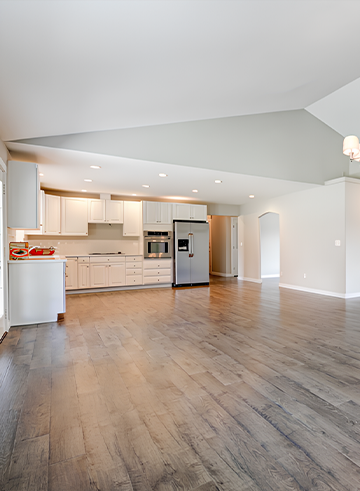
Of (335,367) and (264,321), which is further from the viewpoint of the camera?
(264,321)

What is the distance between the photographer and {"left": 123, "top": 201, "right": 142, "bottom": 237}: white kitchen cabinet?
7008 millimetres

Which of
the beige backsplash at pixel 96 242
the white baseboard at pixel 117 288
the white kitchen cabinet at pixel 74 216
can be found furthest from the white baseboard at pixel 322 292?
the white kitchen cabinet at pixel 74 216

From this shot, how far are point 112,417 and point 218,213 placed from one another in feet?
24.5

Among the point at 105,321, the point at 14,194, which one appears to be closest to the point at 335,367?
the point at 105,321

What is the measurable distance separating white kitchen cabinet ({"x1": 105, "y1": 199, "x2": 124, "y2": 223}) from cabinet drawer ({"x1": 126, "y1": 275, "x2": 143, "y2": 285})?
1.46 meters

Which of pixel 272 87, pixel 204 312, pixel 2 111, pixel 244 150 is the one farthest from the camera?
pixel 244 150

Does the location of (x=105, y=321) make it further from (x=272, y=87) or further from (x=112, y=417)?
(x=272, y=87)

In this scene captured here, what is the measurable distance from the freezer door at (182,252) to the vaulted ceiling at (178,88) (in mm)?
1574

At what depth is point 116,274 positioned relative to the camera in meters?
6.71

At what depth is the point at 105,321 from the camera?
3916mm

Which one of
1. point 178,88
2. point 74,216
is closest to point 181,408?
point 178,88

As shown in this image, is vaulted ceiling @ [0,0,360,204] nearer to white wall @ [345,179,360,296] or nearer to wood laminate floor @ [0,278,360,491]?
white wall @ [345,179,360,296]

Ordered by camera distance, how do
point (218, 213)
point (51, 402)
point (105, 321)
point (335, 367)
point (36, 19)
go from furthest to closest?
point (218, 213) → point (105, 321) → point (335, 367) → point (51, 402) → point (36, 19)

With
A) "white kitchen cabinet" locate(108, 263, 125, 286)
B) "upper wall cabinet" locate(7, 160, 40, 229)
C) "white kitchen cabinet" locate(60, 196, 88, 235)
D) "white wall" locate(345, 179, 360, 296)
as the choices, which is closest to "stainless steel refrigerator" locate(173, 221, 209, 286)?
"white kitchen cabinet" locate(108, 263, 125, 286)
